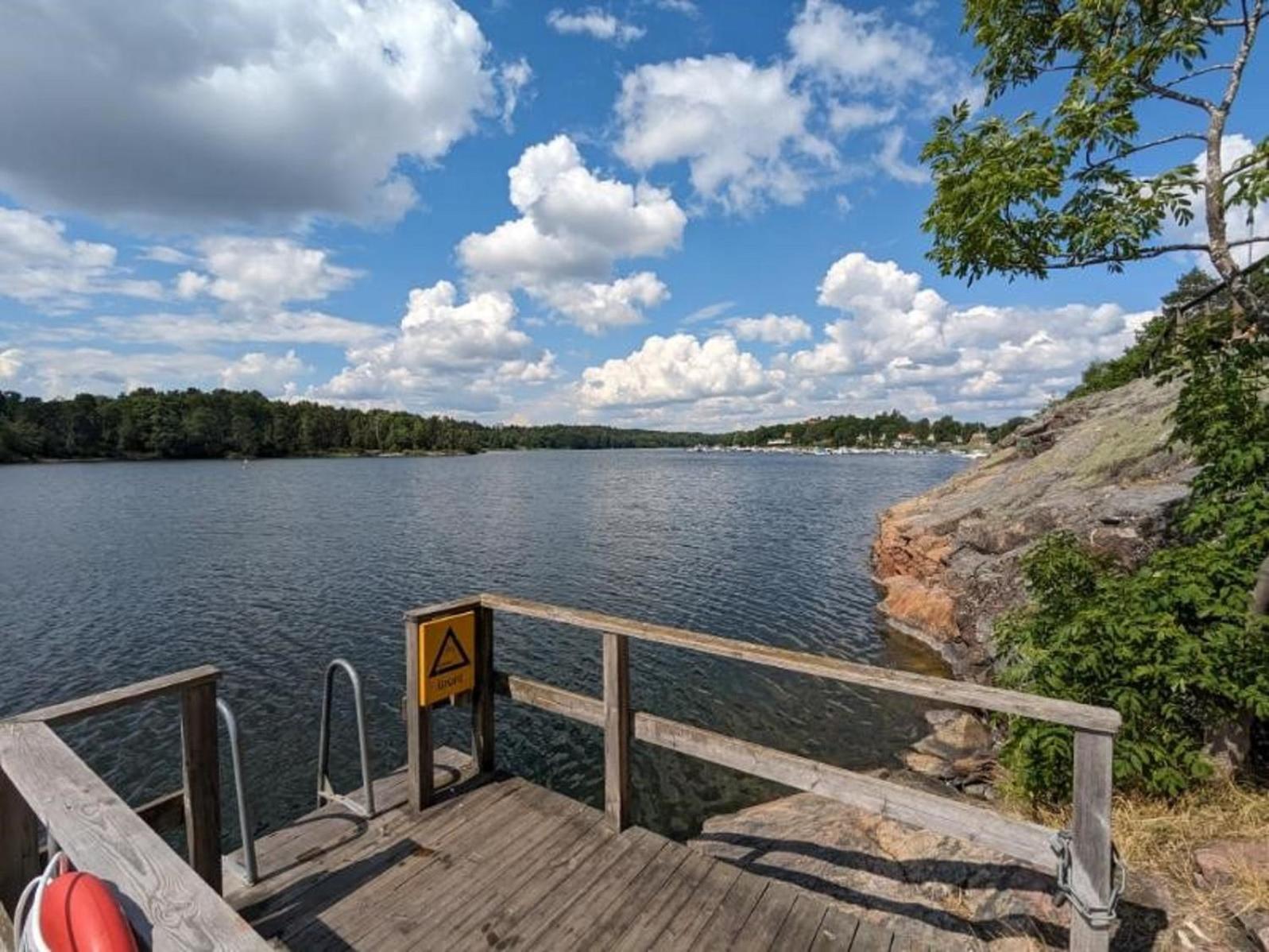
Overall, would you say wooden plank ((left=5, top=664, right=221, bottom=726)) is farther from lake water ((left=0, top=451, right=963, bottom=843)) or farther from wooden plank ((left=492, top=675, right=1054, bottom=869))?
lake water ((left=0, top=451, right=963, bottom=843))

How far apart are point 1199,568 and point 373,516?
116ft

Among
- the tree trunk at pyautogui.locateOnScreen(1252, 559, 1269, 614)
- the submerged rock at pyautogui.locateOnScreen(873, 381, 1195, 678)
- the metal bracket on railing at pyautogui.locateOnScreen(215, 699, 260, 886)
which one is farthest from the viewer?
the submerged rock at pyautogui.locateOnScreen(873, 381, 1195, 678)

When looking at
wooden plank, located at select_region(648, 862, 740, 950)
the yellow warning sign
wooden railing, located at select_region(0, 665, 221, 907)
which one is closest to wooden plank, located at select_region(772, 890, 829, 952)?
wooden plank, located at select_region(648, 862, 740, 950)

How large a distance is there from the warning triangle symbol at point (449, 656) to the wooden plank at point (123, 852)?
210 centimetres

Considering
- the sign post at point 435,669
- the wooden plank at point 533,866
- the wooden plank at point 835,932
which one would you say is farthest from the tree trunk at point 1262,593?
the sign post at point 435,669

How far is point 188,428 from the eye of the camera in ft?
332

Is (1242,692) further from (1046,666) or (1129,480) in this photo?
(1129,480)

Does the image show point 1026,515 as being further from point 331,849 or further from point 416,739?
point 331,849

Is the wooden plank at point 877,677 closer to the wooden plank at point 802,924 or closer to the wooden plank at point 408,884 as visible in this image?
the wooden plank at point 802,924

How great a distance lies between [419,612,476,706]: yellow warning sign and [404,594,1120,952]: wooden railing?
0.05 meters

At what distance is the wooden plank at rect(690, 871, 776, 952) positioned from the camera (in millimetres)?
3115

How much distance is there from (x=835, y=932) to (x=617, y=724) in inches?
59.4

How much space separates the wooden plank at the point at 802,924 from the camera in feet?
10.2

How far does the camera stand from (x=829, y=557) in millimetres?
24281
